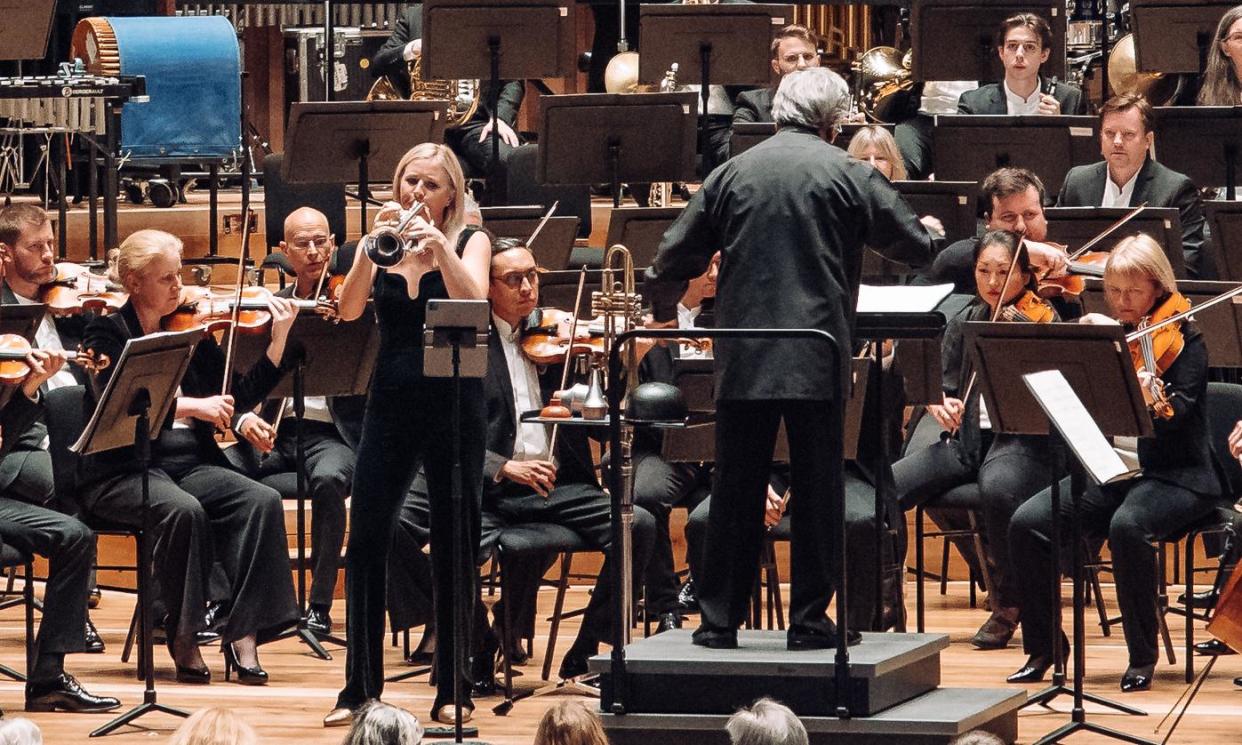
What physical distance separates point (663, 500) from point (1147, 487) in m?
1.37

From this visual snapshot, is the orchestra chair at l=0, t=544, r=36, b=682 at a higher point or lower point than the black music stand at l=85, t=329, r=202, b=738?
lower

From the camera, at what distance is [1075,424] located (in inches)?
188

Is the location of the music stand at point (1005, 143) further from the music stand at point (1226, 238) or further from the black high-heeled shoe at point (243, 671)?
the black high-heeled shoe at point (243, 671)

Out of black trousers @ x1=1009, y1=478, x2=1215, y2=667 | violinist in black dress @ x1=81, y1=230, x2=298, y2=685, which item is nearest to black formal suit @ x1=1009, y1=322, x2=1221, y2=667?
black trousers @ x1=1009, y1=478, x2=1215, y2=667

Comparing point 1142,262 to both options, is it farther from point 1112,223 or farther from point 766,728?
point 766,728

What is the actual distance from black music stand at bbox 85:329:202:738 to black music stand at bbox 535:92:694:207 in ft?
6.90

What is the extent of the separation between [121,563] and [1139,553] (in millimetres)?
3407

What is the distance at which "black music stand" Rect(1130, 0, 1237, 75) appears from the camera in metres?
7.85

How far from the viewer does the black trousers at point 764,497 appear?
15.4 ft

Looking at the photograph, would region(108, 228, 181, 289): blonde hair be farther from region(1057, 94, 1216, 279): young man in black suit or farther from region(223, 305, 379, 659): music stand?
region(1057, 94, 1216, 279): young man in black suit

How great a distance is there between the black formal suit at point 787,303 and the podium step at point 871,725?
9.8 inches

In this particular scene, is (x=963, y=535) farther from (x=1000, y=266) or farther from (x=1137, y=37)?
(x=1137, y=37)

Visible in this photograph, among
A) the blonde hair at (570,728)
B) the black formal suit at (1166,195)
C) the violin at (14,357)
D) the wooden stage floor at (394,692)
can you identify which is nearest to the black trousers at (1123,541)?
the wooden stage floor at (394,692)

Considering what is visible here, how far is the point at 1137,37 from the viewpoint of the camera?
7.84 metres
